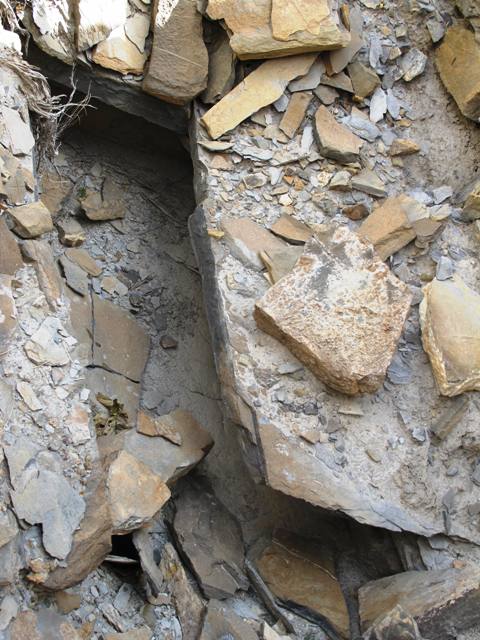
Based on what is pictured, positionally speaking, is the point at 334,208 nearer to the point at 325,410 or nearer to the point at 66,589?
the point at 325,410

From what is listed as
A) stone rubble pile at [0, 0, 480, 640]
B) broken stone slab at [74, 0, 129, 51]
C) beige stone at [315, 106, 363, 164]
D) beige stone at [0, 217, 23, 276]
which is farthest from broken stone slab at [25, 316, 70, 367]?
beige stone at [315, 106, 363, 164]

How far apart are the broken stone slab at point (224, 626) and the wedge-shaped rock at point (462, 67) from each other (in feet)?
7.60

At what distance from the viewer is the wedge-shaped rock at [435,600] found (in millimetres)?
2992

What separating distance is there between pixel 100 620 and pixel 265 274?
1448 mm

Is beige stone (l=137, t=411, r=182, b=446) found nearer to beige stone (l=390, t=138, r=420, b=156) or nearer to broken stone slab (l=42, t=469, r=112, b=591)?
broken stone slab (l=42, t=469, r=112, b=591)

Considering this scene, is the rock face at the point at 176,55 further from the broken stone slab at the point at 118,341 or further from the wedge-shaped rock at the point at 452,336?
the wedge-shaped rock at the point at 452,336

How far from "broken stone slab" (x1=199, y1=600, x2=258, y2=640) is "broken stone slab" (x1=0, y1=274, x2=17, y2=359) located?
1.24 m

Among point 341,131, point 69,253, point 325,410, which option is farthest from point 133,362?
point 341,131

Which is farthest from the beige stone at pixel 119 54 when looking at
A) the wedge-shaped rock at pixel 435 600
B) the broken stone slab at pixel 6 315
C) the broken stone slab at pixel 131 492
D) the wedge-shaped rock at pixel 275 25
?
the wedge-shaped rock at pixel 435 600

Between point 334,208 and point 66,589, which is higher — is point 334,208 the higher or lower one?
the higher one

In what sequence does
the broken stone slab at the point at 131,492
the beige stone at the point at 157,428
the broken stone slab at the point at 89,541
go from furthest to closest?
the beige stone at the point at 157,428
the broken stone slab at the point at 131,492
the broken stone slab at the point at 89,541

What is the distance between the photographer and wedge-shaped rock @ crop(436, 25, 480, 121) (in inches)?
144

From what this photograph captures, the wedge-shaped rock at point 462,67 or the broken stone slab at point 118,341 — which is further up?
the wedge-shaped rock at point 462,67

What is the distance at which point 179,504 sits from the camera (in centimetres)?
354
